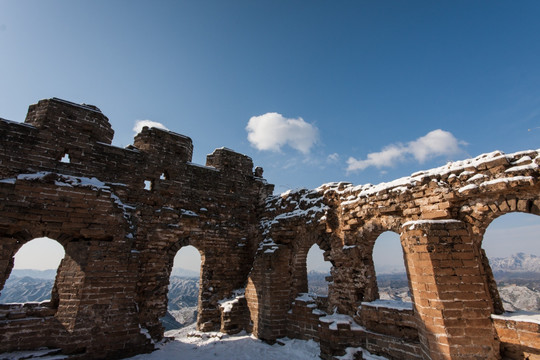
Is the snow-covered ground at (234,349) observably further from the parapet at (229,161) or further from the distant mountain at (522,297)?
the distant mountain at (522,297)

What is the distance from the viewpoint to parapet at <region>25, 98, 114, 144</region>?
849cm

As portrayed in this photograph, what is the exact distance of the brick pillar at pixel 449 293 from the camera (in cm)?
470

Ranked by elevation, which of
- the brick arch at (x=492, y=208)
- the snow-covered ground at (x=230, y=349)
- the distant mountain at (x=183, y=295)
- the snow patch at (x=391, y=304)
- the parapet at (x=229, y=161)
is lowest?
the distant mountain at (x=183, y=295)

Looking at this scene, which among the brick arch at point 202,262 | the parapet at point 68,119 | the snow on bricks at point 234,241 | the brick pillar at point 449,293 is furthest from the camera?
the brick arch at point 202,262

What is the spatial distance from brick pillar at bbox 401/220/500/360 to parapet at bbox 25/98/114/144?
35.3ft

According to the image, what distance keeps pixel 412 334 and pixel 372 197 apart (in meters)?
3.51

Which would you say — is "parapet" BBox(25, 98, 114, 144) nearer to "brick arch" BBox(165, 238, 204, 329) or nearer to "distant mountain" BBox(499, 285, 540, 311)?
"brick arch" BBox(165, 238, 204, 329)

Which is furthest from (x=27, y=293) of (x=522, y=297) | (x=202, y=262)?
(x=522, y=297)

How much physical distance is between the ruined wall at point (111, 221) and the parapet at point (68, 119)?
3 centimetres

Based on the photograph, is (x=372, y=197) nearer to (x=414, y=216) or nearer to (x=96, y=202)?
(x=414, y=216)

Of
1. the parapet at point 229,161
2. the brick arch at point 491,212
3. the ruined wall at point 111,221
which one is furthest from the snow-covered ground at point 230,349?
the parapet at point 229,161

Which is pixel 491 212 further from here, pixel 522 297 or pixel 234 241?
pixel 522 297

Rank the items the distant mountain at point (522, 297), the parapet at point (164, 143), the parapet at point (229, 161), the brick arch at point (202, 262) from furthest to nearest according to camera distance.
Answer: the distant mountain at point (522, 297), the parapet at point (229, 161), the parapet at point (164, 143), the brick arch at point (202, 262)

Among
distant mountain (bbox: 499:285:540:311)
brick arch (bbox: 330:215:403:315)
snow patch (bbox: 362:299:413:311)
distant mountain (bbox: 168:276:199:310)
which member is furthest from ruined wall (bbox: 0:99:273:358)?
distant mountain (bbox: 499:285:540:311)
